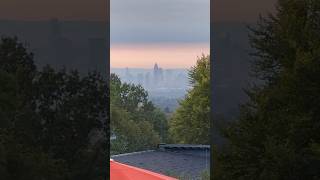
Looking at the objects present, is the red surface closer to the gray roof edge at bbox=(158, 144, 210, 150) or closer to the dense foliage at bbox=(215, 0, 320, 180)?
the gray roof edge at bbox=(158, 144, 210, 150)

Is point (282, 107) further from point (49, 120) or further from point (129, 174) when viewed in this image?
point (129, 174)

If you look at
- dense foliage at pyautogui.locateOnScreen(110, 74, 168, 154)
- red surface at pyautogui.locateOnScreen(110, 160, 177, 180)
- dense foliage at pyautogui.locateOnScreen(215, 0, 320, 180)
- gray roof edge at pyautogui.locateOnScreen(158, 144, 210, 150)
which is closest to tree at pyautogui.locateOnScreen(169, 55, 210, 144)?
gray roof edge at pyautogui.locateOnScreen(158, 144, 210, 150)

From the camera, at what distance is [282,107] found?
1198cm

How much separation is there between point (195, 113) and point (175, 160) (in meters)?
3.39

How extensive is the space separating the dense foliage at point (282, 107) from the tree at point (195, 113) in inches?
375

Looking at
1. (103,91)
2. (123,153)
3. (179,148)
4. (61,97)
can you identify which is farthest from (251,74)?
(123,153)

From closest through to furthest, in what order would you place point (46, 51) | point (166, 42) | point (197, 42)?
1. point (46, 51)
2. point (197, 42)
3. point (166, 42)

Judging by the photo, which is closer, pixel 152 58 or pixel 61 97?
pixel 61 97

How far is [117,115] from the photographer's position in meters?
28.0

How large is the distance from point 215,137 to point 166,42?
5674 mm

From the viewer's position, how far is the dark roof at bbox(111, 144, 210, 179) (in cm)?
2102

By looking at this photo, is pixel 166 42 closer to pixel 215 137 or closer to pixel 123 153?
pixel 215 137

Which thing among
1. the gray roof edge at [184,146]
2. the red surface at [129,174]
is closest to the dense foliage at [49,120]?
the red surface at [129,174]

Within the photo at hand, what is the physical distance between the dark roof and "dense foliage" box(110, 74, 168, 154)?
1964 millimetres
